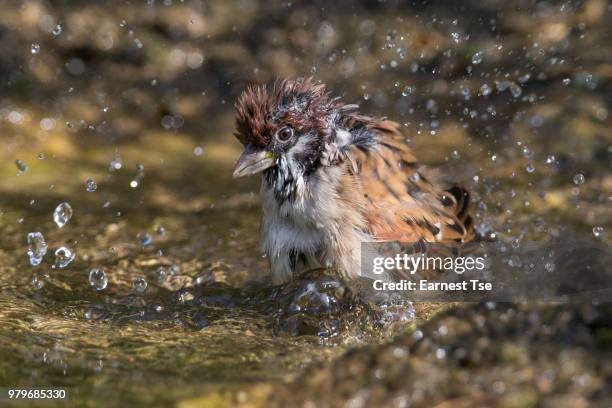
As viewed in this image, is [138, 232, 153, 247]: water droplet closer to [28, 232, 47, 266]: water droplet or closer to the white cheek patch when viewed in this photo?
[28, 232, 47, 266]: water droplet

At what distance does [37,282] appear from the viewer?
530cm

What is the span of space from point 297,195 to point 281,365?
1.30 m

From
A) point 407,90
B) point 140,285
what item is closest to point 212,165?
point 407,90

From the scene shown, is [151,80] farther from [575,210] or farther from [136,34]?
[575,210]

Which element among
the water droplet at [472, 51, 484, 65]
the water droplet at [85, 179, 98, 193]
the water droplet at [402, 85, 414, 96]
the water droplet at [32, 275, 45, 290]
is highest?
the water droplet at [472, 51, 484, 65]

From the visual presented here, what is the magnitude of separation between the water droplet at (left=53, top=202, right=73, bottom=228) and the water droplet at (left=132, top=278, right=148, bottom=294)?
1014 millimetres

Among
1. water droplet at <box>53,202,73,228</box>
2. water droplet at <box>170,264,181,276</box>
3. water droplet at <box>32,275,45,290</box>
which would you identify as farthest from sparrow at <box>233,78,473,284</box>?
water droplet at <box>53,202,73,228</box>

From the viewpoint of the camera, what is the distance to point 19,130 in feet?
24.8

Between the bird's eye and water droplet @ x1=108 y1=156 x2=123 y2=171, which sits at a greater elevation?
water droplet @ x1=108 y1=156 x2=123 y2=171

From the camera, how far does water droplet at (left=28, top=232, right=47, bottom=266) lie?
562cm

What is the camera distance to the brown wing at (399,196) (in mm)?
4949

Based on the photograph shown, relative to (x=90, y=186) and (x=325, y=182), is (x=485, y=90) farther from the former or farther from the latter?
(x=90, y=186)

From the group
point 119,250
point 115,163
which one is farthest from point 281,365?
point 115,163

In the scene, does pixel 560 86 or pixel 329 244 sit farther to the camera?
pixel 560 86
